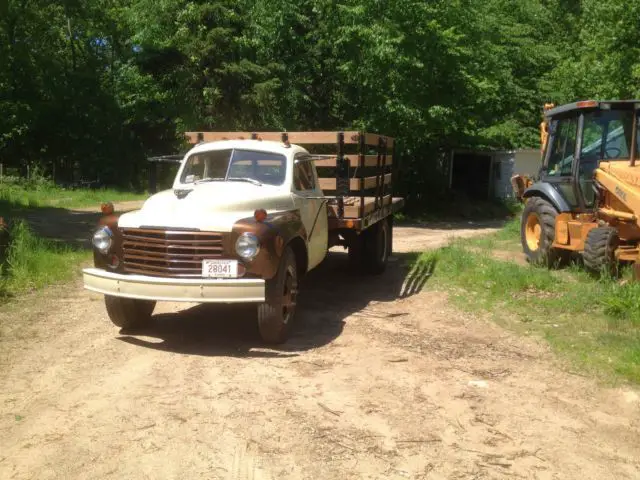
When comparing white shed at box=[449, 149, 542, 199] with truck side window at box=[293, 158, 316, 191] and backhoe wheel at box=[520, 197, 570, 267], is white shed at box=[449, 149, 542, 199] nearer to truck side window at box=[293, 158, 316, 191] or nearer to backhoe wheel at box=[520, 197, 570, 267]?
backhoe wheel at box=[520, 197, 570, 267]

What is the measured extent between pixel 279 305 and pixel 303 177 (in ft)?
7.46

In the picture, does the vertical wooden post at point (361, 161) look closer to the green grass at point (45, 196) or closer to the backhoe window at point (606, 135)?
the backhoe window at point (606, 135)

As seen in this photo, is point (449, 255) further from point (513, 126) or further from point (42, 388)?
point (513, 126)

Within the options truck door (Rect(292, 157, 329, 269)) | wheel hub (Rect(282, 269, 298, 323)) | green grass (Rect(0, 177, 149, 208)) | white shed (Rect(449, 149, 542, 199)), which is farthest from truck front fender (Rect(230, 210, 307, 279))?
white shed (Rect(449, 149, 542, 199))

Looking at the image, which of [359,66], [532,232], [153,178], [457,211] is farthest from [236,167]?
[457,211]

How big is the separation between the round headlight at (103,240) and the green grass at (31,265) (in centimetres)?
238

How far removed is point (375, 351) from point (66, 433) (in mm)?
3055

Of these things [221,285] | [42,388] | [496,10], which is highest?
[496,10]

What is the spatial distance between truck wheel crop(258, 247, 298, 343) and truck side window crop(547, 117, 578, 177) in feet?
18.4

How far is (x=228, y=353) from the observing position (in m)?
6.50

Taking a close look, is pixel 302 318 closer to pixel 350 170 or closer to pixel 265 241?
pixel 265 241

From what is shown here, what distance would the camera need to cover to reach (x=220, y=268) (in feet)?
20.7

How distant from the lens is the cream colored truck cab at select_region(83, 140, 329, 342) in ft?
20.5

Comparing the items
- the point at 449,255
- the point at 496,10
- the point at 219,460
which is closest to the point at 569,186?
the point at 449,255
